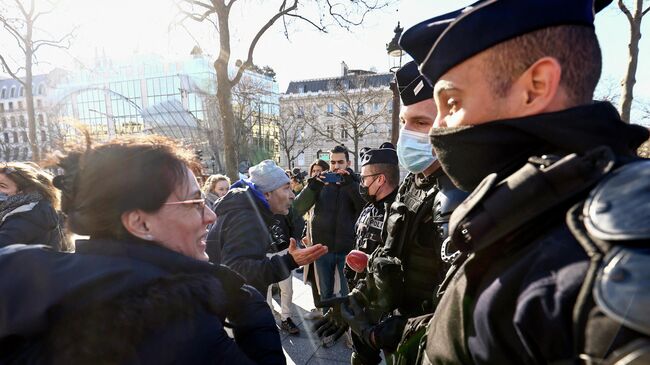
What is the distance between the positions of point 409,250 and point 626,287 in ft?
5.28

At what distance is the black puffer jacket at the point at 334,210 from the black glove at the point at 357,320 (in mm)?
2400

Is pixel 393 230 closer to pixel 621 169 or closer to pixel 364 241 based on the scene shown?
pixel 364 241

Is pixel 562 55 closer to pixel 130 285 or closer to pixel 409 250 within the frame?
pixel 130 285

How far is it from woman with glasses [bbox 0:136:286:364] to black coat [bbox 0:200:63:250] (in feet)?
8.56

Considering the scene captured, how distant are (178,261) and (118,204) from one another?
306 mm

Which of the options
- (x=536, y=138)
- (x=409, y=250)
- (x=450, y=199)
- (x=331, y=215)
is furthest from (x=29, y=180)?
(x=536, y=138)

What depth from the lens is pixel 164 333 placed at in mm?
1096

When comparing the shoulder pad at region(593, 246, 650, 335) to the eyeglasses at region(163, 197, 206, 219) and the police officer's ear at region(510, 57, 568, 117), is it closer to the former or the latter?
the police officer's ear at region(510, 57, 568, 117)

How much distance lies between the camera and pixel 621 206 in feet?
1.86

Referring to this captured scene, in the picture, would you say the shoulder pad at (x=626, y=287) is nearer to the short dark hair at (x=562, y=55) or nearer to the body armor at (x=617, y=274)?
the body armor at (x=617, y=274)

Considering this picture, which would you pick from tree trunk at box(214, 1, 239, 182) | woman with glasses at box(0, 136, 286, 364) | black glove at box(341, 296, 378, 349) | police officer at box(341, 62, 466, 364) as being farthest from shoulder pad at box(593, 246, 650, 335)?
tree trunk at box(214, 1, 239, 182)

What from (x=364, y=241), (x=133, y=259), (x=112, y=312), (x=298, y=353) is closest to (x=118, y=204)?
(x=133, y=259)

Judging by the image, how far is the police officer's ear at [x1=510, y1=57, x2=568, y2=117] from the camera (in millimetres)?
791

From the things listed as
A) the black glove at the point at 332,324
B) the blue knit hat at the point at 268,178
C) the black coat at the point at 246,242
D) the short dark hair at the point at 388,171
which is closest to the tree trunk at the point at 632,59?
the short dark hair at the point at 388,171
